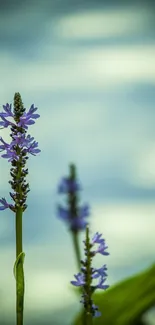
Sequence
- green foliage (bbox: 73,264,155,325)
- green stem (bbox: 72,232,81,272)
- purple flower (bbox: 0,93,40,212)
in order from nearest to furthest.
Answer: purple flower (bbox: 0,93,40,212) < green foliage (bbox: 73,264,155,325) < green stem (bbox: 72,232,81,272)

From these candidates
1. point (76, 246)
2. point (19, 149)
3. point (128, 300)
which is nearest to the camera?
point (19, 149)

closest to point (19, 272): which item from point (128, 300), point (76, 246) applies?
point (128, 300)

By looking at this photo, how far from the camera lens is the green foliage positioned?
2111 millimetres

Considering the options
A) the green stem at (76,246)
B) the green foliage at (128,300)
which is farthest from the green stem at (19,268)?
the green stem at (76,246)

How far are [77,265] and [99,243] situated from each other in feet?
1.60

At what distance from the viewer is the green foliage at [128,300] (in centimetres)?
211

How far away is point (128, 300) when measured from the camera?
213 cm

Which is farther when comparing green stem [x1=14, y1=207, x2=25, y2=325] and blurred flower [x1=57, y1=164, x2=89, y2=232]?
blurred flower [x1=57, y1=164, x2=89, y2=232]

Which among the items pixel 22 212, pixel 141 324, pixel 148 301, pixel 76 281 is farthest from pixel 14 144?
pixel 141 324

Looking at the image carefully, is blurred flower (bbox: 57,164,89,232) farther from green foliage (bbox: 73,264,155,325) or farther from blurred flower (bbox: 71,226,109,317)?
blurred flower (bbox: 71,226,109,317)

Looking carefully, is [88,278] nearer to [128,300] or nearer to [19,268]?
[19,268]

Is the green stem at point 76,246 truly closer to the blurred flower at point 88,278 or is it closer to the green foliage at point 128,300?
the green foliage at point 128,300

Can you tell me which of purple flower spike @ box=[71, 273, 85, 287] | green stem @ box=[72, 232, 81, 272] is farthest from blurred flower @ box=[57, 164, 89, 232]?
purple flower spike @ box=[71, 273, 85, 287]

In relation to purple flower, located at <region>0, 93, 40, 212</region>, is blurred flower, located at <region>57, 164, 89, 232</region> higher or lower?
higher
